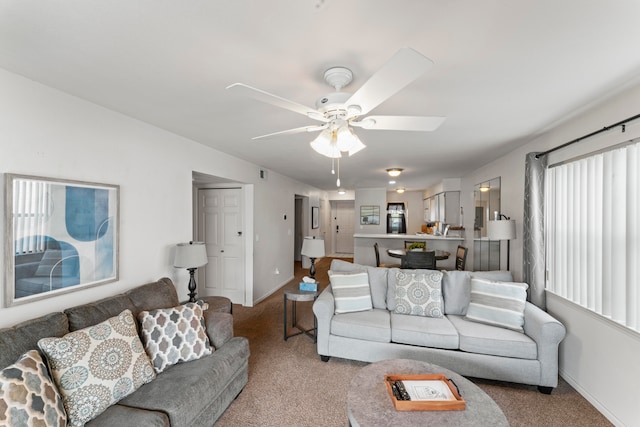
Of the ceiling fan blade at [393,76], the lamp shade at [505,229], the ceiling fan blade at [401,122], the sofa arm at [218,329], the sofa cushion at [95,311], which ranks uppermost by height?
the ceiling fan blade at [393,76]

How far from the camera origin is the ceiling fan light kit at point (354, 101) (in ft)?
3.58

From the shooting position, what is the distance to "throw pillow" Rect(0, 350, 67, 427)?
1184 mm

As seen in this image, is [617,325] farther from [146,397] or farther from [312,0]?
[146,397]

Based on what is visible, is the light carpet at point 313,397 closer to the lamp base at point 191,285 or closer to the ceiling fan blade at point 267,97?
the lamp base at point 191,285

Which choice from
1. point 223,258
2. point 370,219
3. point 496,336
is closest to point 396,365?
point 496,336

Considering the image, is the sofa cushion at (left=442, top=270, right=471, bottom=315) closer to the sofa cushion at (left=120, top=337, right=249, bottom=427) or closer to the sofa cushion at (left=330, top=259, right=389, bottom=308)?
the sofa cushion at (left=330, top=259, right=389, bottom=308)

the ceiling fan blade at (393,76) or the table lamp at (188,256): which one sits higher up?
the ceiling fan blade at (393,76)

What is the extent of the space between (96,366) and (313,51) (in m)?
2.17

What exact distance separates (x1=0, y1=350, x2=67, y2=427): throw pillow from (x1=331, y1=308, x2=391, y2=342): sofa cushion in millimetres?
2097

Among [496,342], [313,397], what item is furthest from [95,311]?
[496,342]

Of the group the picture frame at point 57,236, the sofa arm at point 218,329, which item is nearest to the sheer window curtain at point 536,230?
the sofa arm at point 218,329

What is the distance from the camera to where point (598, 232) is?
218cm

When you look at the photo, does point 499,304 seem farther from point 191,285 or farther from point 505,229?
point 191,285

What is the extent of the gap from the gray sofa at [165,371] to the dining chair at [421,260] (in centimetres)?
289
